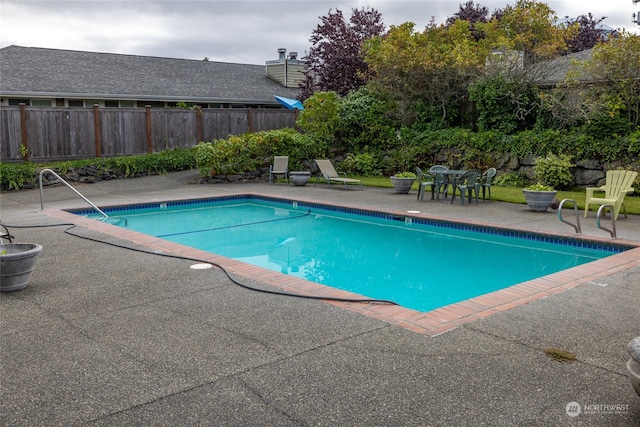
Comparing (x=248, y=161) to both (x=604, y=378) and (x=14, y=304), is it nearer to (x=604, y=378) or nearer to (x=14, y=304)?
(x=14, y=304)

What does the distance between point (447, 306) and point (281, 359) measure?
169 cm

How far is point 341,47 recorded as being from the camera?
71.7 feet

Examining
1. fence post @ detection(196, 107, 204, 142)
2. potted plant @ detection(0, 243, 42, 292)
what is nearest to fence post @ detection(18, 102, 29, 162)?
fence post @ detection(196, 107, 204, 142)

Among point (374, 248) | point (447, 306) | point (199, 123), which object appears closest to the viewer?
point (447, 306)

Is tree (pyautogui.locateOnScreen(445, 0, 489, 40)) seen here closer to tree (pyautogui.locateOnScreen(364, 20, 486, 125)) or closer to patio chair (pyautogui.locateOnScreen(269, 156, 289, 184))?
tree (pyautogui.locateOnScreen(364, 20, 486, 125))

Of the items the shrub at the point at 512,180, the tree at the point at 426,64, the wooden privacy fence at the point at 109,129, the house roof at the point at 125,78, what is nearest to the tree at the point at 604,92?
the shrub at the point at 512,180

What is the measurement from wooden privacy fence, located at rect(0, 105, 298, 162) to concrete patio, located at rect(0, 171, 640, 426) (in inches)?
436

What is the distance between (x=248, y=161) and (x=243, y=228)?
5.99m

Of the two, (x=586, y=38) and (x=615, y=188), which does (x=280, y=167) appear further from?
(x=586, y=38)

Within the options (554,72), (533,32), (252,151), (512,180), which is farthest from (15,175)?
(554,72)

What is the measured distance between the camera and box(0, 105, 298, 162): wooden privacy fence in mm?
15102

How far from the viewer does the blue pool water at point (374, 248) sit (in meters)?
6.96

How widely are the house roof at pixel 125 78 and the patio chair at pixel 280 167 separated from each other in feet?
24.6

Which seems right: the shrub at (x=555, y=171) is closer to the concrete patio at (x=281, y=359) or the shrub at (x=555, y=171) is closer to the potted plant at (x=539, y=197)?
the potted plant at (x=539, y=197)
